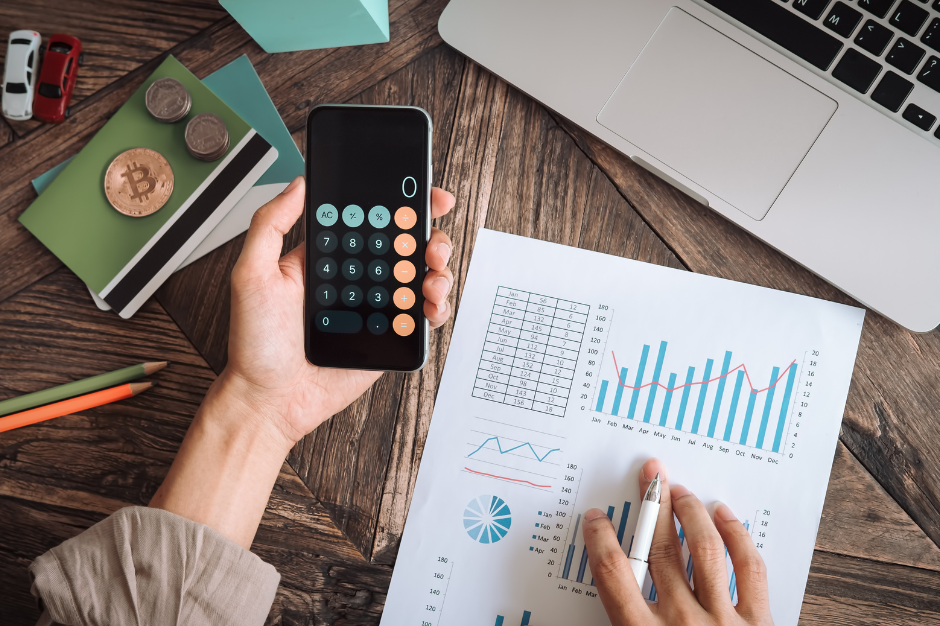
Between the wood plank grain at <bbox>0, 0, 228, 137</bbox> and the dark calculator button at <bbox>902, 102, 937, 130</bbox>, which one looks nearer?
the dark calculator button at <bbox>902, 102, 937, 130</bbox>

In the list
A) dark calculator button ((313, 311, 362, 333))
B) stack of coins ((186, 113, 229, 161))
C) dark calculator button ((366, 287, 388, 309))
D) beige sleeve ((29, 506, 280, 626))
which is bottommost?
beige sleeve ((29, 506, 280, 626))

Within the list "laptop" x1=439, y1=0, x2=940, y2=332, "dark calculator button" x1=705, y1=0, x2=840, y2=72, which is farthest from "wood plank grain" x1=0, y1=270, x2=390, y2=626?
"dark calculator button" x1=705, y1=0, x2=840, y2=72

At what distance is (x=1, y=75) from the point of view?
665 mm

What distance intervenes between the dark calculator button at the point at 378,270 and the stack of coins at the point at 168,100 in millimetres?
285

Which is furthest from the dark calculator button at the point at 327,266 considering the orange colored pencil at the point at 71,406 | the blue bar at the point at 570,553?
the blue bar at the point at 570,553

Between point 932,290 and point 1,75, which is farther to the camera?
point 1,75

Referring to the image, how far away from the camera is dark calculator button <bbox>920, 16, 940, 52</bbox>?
1.81 feet

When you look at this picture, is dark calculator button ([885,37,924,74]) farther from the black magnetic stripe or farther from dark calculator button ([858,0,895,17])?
the black magnetic stripe

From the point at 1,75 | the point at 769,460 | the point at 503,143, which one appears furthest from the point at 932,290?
the point at 1,75

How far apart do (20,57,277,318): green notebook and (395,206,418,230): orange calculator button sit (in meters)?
0.18

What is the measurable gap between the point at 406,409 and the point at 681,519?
30 centimetres

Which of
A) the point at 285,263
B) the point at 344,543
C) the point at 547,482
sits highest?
the point at 285,263

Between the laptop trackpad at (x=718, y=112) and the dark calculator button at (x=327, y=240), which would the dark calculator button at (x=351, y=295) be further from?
the laptop trackpad at (x=718, y=112)

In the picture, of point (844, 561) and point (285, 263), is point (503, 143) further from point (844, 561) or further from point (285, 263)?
point (844, 561)
